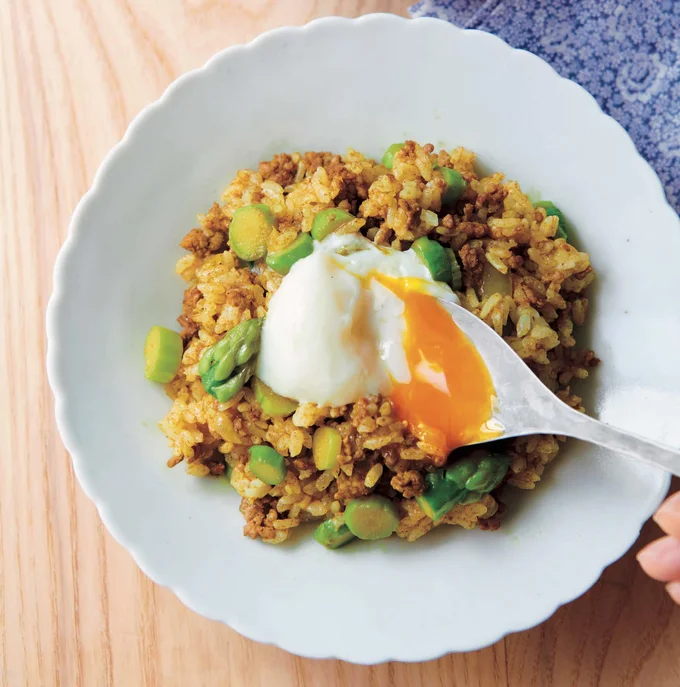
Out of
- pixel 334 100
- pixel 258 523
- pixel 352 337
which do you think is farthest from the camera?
pixel 334 100

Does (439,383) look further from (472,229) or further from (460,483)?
(472,229)

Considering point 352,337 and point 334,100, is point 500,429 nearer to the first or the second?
point 352,337

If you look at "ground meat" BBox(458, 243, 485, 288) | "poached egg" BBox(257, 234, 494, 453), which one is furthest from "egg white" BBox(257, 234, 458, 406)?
"ground meat" BBox(458, 243, 485, 288)

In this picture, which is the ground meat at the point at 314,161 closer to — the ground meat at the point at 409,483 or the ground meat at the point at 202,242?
the ground meat at the point at 202,242

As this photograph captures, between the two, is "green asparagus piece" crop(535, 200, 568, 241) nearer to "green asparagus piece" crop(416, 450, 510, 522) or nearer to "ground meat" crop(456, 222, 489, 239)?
"ground meat" crop(456, 222, 489, 239)

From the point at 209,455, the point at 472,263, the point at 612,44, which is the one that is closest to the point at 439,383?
the point at 472,263

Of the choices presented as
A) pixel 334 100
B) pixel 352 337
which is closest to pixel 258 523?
pixel 352 337
